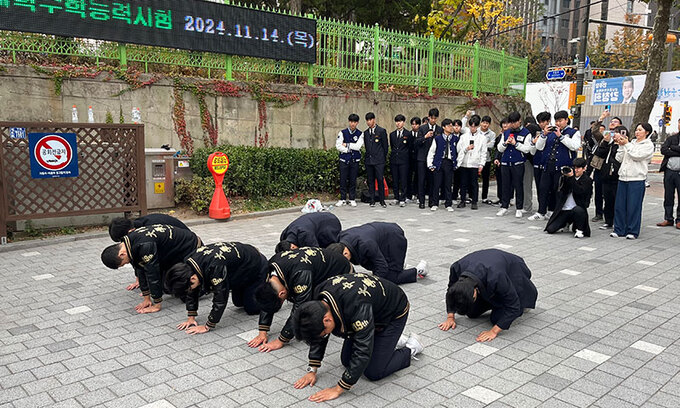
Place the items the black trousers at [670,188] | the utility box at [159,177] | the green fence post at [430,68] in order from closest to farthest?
the black trousers at [670,188] → the utility box at [159,177] → the green fence post at [430,68]

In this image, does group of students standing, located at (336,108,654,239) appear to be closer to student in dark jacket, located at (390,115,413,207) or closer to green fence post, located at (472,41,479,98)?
student in dark jacket, located at (390,115,413,207)

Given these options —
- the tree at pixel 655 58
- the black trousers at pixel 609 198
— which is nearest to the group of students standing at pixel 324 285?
the black trousers at pixel 609 198

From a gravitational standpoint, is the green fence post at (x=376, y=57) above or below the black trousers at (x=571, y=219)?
above

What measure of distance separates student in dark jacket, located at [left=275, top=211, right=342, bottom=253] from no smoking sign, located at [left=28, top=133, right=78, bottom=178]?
4.25 m

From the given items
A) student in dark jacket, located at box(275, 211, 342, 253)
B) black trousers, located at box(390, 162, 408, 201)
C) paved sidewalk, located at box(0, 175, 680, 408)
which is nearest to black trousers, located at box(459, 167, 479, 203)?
black trousers, located at box(390, 162, 408, 201)

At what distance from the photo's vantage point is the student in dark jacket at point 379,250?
509cm

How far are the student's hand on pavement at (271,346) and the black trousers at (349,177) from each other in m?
7.01

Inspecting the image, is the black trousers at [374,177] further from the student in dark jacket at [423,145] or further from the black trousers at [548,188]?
the black trousers at [548,188]

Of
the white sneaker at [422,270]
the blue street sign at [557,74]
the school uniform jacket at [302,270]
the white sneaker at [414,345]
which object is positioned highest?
the blue street sign at [557,74]

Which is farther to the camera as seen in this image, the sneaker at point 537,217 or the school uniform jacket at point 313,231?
the sneaker at point 537,217

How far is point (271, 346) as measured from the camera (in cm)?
432

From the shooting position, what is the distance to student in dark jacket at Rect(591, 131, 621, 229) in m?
8.69

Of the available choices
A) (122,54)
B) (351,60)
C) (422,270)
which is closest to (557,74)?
(351,60)

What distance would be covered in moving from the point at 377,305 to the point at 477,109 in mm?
13287
